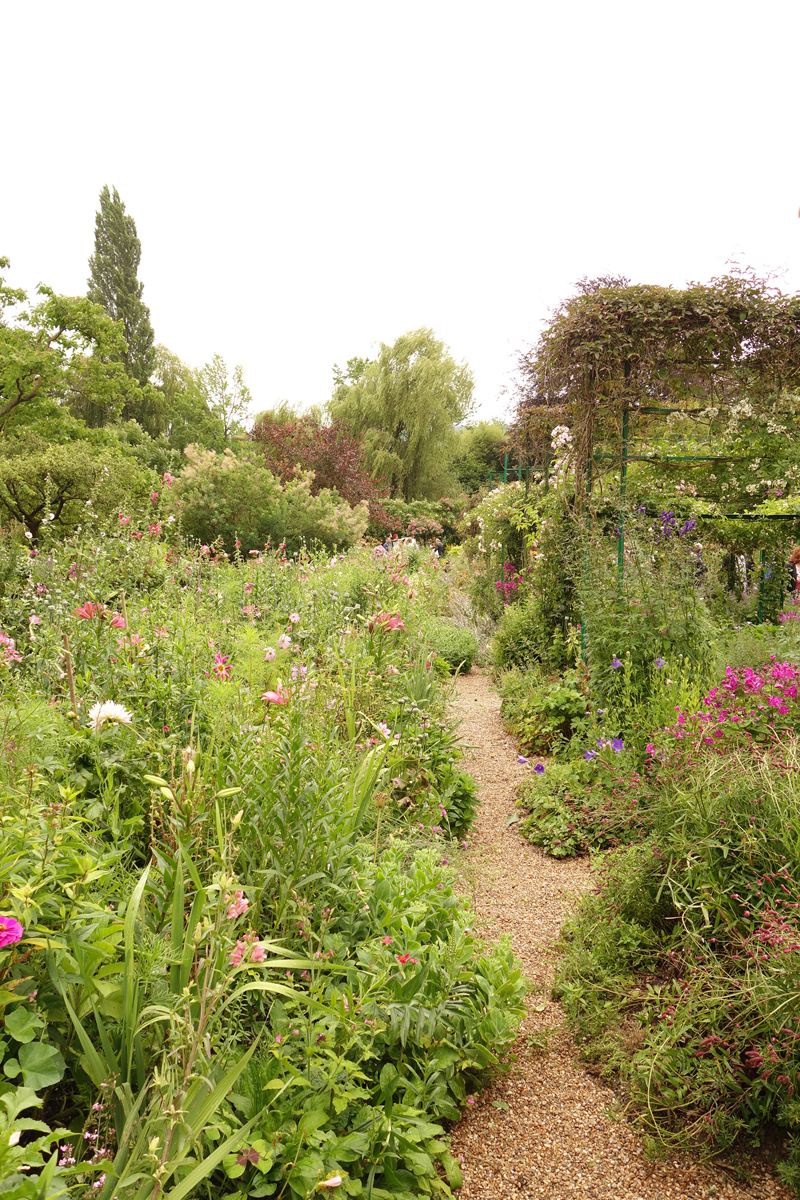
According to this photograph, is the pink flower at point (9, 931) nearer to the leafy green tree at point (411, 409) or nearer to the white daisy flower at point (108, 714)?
the white daisy flower at point (108, 714)

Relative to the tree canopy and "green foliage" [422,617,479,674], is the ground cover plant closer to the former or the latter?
the tree canopy

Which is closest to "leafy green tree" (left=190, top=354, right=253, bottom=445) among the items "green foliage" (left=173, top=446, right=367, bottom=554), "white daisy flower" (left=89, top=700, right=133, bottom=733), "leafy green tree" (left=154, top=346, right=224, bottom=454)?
"leafy green tree" (left=154, top=346, right=224, bottom=454)

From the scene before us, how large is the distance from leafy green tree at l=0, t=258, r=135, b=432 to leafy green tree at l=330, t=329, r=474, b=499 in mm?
6861

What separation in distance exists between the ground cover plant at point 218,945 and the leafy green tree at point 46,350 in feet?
47.4

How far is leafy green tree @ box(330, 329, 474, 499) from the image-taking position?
19922 mm

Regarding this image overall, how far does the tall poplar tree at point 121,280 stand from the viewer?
82.5 feet

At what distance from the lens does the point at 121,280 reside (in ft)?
83.2

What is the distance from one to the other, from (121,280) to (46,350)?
12392 millimetres

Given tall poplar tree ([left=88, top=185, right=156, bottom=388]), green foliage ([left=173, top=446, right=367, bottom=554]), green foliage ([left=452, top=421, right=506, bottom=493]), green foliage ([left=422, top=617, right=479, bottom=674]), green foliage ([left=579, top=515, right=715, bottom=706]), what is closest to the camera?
green foliage ([left=579, top=515, right=715, bottom=706])

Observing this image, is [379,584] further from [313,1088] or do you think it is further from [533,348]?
[313,1088]

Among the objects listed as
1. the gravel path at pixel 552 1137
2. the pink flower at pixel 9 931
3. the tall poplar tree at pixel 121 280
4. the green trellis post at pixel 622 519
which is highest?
the tall poplar tree at pixel 121 280

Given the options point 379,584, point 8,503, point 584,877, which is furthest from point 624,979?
point 8,503

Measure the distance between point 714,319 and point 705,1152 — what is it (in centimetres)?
458

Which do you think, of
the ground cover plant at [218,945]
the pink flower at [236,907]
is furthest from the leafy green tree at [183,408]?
the pink flower at [236,907]
